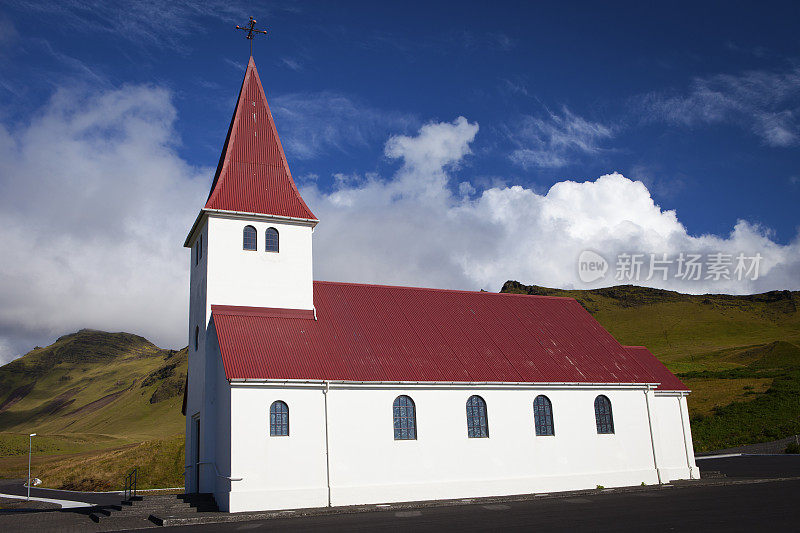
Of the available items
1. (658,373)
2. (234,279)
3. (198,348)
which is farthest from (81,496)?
(658,373)

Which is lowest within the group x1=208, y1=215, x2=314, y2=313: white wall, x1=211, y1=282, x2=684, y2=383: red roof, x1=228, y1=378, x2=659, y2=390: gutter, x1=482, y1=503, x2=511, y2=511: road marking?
x1=482, y1=503, x2=511, y2=511: road marking

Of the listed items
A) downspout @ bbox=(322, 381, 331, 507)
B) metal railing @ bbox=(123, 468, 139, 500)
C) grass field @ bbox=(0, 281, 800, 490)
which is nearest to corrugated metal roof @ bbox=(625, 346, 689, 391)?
downspout @ bbox=(322, 381, 331, 507)

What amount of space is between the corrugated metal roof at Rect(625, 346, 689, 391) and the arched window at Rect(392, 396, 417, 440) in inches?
454

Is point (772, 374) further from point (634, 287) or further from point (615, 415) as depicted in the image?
point (634, 287)

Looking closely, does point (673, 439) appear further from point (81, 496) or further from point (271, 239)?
point (81, 496)

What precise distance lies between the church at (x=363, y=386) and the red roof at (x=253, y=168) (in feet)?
0.22

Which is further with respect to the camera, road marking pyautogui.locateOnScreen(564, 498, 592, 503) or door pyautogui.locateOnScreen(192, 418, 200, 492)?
door pyautogui.locateOnScreen(192, 418, 200, 492)

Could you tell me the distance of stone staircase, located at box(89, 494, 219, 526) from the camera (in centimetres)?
1884

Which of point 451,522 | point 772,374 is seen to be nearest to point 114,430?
point 772,374

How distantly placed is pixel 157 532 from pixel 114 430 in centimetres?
11349

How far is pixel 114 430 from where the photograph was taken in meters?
117

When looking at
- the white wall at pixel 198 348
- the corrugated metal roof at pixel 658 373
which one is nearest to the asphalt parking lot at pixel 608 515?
the corrugated metal roof at pixel 658 373

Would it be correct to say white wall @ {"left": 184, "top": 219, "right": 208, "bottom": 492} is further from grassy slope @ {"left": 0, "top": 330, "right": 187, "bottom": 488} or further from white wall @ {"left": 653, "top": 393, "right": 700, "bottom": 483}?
white wall @ {"left": 653, "top": 393, "right": 700, "bottom": 483}

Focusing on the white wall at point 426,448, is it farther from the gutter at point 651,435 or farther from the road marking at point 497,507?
the road marking at point 497,507
